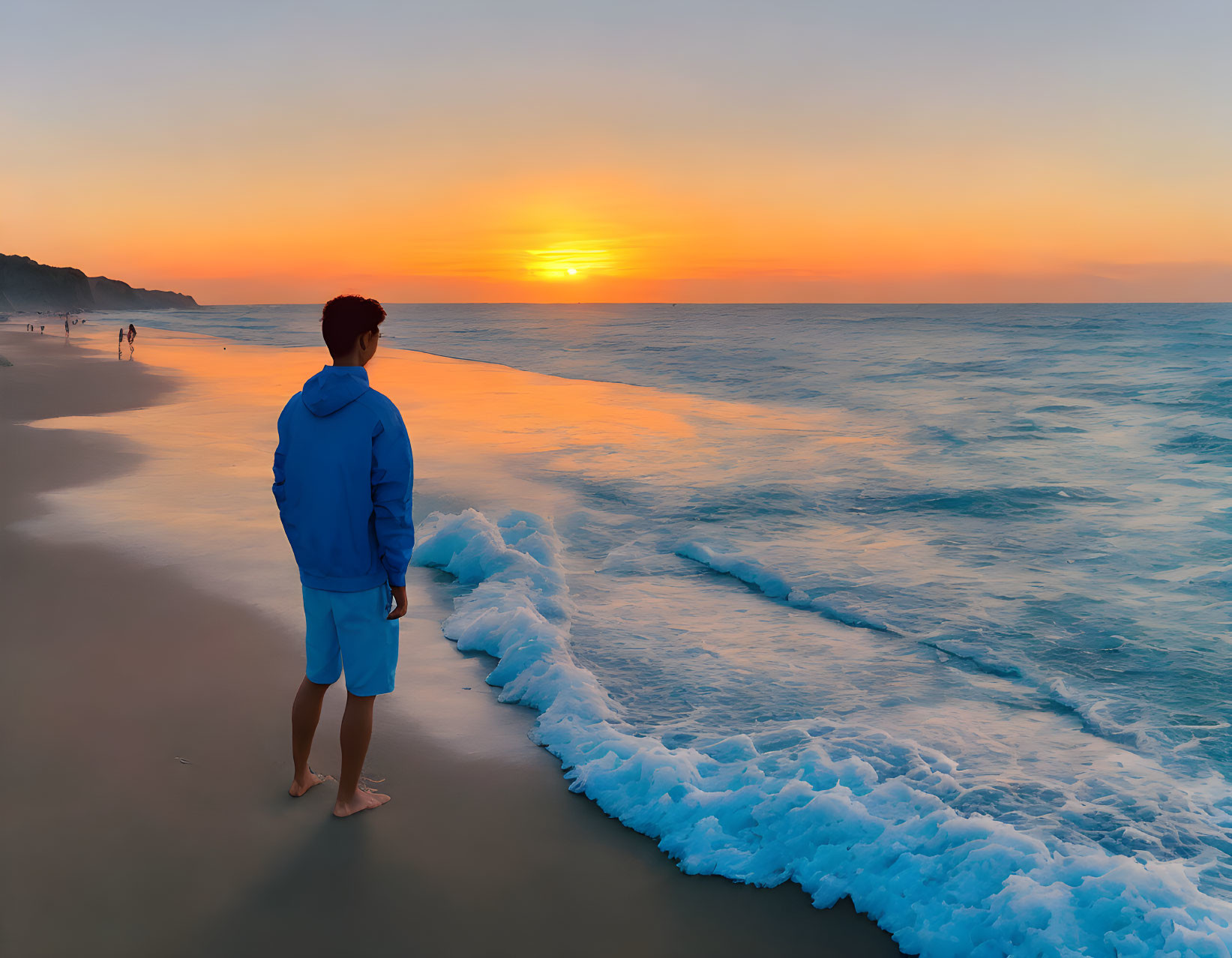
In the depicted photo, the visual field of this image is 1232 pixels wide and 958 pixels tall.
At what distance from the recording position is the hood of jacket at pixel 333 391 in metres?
2.76

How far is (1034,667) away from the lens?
16.3 feet

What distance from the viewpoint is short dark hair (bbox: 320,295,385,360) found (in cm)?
283

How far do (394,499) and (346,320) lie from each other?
0.69m

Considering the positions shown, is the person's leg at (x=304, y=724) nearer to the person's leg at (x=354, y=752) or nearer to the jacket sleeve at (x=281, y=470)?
the person's leg at (x=354, y=752)

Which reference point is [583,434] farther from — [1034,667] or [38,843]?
[38,843]

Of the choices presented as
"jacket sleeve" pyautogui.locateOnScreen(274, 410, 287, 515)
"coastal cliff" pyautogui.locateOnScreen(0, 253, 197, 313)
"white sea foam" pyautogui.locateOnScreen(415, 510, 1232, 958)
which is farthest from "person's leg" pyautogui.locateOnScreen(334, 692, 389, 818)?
"coastal cliff" pyautogui.locateOnScreen(0, 253, 197, 313)

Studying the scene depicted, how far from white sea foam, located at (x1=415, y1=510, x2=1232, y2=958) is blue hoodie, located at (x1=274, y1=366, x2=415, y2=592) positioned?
57.0 inches

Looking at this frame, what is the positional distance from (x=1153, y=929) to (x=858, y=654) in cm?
249

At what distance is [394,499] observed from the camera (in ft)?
9.25

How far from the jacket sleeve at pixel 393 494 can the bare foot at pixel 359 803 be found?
3.28 feet

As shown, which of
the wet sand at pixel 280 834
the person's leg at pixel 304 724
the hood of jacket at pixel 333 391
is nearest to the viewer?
the wet sand at pixel 280 834

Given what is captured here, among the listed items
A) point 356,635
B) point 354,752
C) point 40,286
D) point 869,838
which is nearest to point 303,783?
point 354,752

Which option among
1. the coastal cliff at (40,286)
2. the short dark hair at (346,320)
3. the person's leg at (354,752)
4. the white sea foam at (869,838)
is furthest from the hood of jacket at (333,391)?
the coastal cliff at (40,286)

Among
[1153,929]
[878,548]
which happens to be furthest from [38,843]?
[878,548]
